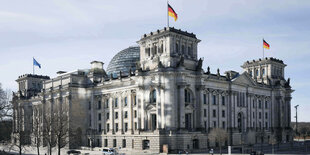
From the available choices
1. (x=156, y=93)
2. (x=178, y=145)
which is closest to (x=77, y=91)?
(x=156, y=93)

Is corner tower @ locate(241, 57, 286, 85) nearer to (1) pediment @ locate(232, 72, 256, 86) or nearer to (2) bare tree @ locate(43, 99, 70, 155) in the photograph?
(1) pediment @ locate(232, 72, 256, 86)

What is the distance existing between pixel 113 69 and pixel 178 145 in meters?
50.9

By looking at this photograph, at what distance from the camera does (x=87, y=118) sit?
365 feet

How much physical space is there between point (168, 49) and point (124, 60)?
40838 mm

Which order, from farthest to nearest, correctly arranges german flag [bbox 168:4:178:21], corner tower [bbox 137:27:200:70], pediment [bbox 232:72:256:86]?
pediment [bbox 232:72:256:86] < corner tower [bbox 137:27:200:70] < german flag [bbox 168:4:178:21]

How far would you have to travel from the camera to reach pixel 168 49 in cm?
8731

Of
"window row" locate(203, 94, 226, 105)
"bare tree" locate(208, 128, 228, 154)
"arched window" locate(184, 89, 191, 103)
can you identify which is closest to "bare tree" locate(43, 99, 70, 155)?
"arched window" locate(184, 89, 191, 103)

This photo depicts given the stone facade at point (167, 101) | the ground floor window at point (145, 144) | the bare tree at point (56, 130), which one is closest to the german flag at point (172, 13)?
the stone facade at point (167, 101)

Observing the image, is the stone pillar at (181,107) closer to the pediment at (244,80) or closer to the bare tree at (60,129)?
the bare tree at (60,129)

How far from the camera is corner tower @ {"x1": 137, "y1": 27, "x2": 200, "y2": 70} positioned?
286 ft

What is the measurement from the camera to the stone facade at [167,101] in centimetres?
8575

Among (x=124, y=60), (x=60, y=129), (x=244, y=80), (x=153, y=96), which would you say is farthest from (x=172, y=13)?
(x=124, y=60)

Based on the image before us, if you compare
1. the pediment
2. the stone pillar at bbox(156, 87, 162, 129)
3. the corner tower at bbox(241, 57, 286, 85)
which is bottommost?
the stone pillar at bbox(156, 87, 162, 129)

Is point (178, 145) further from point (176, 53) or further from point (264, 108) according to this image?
point (264, 108)
